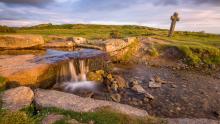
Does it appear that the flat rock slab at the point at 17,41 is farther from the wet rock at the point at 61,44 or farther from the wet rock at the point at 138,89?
the wet rock at the point at 138,89

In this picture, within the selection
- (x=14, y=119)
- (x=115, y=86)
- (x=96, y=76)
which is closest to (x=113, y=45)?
(x=96, y=76)

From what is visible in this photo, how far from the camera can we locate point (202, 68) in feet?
102

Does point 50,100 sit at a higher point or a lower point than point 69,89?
higher

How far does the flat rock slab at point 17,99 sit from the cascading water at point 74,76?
5.74 m

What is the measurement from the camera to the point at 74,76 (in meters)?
22.1

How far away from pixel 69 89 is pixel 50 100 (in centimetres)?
592

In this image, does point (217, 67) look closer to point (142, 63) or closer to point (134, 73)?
point (142, 63)

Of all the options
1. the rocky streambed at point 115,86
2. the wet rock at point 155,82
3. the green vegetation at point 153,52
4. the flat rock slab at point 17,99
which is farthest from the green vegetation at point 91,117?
the green vegetation at point 153,52

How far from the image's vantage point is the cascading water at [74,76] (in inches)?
789

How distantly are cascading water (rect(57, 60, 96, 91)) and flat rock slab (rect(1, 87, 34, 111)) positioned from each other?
5744mm

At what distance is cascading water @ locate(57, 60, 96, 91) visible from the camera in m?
20.0

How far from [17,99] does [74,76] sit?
967 centimetres

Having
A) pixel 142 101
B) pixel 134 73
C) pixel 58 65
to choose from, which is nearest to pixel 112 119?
pixel 142 101

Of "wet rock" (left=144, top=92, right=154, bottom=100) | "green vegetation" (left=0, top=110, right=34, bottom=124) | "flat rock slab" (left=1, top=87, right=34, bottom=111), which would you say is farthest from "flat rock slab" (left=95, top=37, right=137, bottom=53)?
"green vegetation" (left=0, top=110, right=34, bottom=124)
